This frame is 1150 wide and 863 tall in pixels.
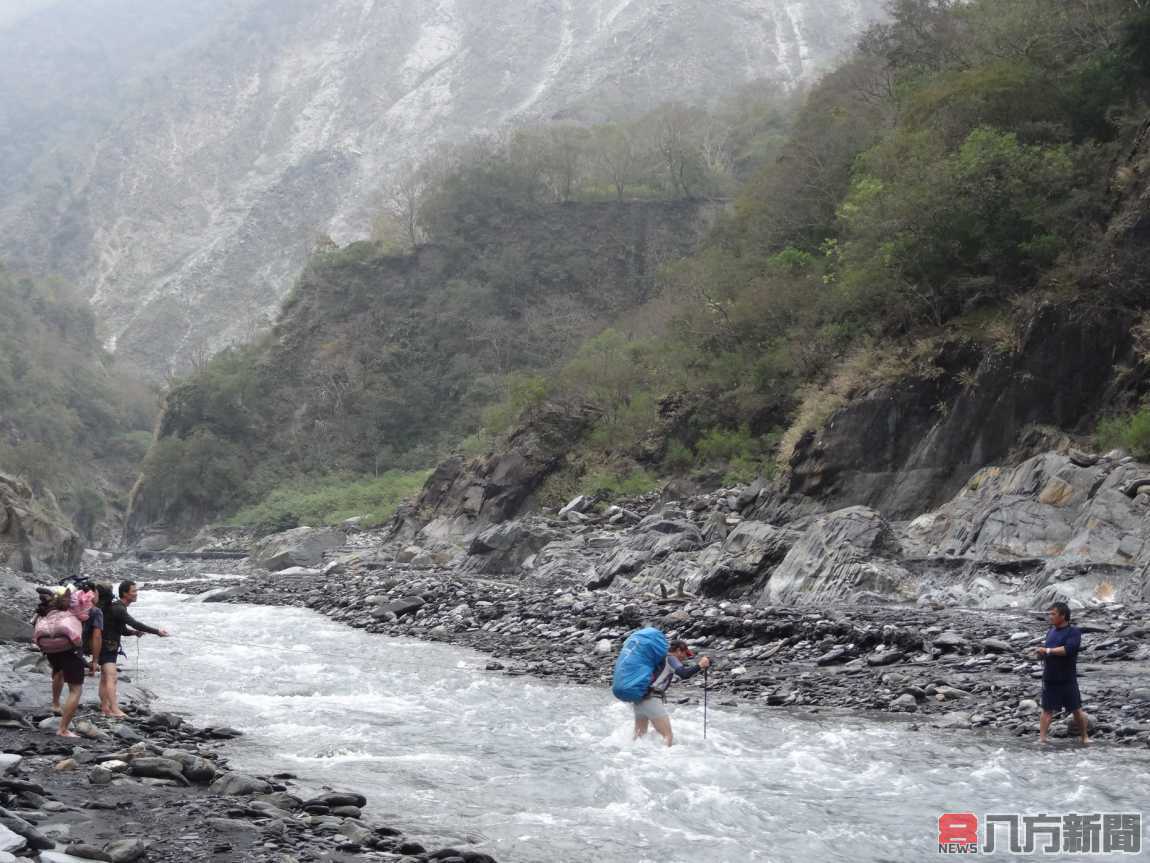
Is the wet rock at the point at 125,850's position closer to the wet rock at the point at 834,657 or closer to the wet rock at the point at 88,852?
the wet rock at the point at 88,852

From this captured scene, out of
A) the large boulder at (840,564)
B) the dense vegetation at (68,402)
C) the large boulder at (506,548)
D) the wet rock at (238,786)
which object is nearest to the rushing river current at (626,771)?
the wet rock at (238,786)

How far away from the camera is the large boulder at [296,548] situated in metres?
39.5

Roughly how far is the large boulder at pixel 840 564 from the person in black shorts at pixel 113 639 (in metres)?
10.7

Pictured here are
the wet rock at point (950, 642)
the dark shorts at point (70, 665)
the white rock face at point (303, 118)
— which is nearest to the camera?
the dark shorts at point (70, 665)

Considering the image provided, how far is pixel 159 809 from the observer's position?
26.3 ft

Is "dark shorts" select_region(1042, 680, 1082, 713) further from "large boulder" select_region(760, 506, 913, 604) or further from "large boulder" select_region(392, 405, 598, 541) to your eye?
"large boulder" select_region(392, 405, 598, 541)

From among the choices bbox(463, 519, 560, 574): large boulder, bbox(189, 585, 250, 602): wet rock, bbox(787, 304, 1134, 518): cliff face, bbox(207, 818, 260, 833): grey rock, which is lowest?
bbox(189, 585, 250, 602): wet rock

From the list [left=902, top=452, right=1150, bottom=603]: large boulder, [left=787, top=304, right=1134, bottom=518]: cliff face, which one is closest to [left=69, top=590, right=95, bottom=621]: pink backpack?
[left=902, top=452, right=1150, bottom=603]: large boulder

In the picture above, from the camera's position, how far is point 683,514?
2908 centimetres

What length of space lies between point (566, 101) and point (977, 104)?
12961cm

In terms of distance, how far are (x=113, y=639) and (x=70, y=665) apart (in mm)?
1762

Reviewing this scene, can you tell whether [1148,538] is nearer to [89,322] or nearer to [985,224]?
[985,224]

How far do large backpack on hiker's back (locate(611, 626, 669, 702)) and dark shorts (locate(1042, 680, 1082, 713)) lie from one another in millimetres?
3608

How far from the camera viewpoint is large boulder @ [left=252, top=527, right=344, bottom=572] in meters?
39.5
